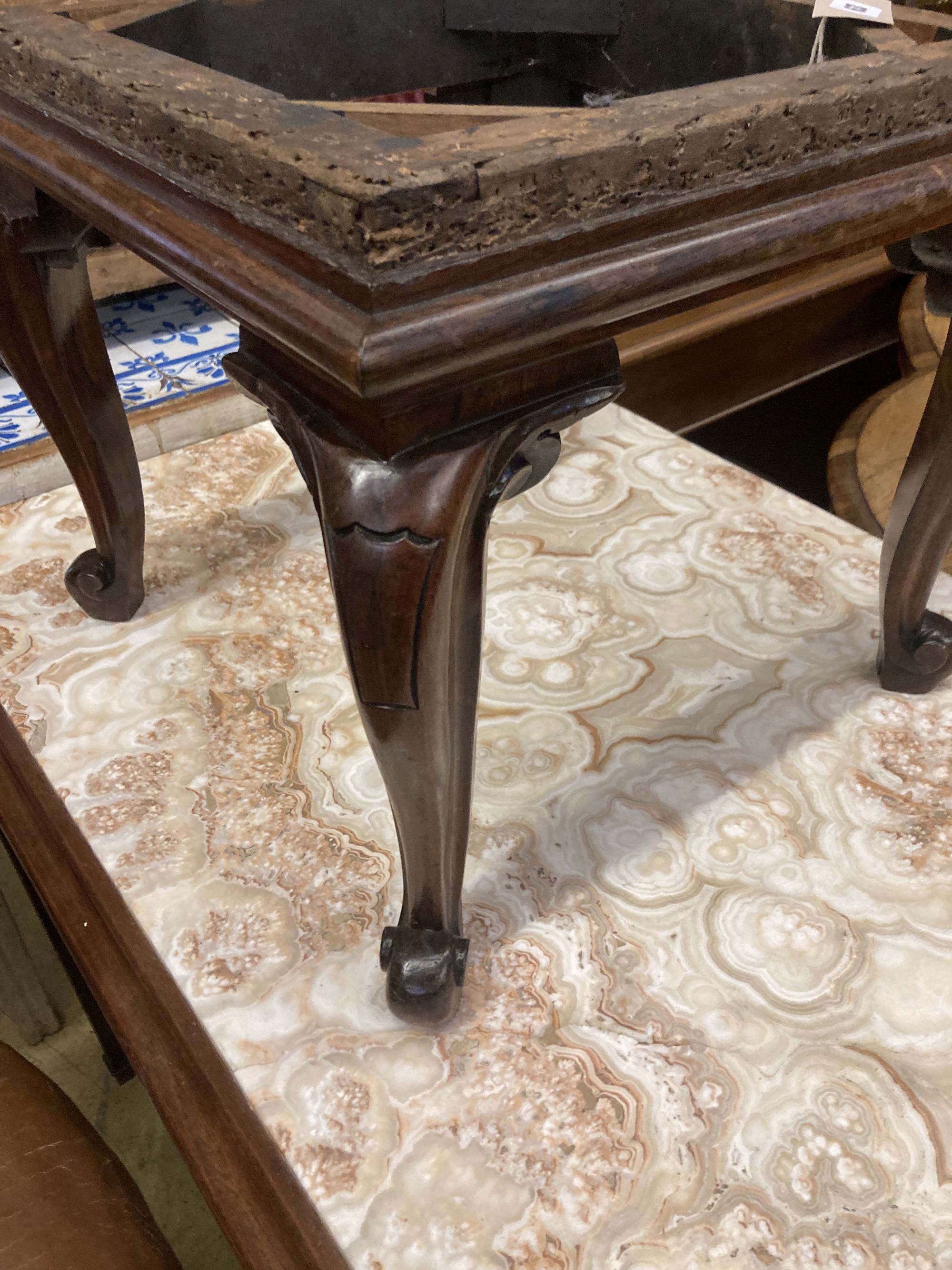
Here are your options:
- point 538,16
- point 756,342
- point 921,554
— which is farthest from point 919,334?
point 538,16

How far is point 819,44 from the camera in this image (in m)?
0.67

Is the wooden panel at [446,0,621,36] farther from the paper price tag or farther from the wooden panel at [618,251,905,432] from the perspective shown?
the wooden panel at [618,251,905,432]

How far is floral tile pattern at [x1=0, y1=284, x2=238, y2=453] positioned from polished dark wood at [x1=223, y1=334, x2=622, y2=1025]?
36.1 inches

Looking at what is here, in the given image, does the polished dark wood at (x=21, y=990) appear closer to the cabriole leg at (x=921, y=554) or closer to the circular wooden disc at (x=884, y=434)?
the cabriole leg at (x=921, y=554)

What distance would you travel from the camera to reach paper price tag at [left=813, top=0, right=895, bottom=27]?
2.13 ft

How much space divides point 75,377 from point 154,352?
76 centimetres

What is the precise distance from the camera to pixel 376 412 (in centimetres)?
45

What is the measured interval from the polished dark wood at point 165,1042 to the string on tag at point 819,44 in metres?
0.81

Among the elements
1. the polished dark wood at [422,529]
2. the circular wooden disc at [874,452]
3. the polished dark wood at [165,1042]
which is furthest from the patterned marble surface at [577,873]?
the circular wooden disc at [874,452]

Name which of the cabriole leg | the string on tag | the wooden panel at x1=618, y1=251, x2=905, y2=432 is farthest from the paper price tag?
the wooden panel at x1=618, y1=251, x2=905, y2=432

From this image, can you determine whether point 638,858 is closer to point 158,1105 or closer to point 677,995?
point 677,995

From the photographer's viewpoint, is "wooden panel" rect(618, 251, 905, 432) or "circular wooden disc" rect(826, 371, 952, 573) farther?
"wooden panel" rect(618, 251, 905, 432)

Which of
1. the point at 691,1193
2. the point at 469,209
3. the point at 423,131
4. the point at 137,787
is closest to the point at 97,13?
the point at 423,131

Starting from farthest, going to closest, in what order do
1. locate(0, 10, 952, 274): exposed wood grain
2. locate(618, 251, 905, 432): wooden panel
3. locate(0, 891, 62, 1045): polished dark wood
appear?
locate(618, 251, 905, 432): wooden panel < locate(0, 891, 62, 1045): polished dark wood < locate(0, 10, 952, 274): exposed wood grain
